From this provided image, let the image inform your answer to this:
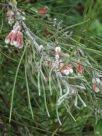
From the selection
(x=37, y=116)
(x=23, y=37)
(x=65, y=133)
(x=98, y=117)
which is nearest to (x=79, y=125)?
(x=65, y=133)

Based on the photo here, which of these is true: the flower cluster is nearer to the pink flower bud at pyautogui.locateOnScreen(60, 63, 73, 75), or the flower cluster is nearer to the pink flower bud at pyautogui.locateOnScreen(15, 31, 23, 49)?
the pink flower bud at pyautogui.locateOnScreen(60, 63, 73, 75)

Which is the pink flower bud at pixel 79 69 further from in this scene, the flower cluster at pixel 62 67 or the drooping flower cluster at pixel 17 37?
the drooping flower cluster at pixel 17 37

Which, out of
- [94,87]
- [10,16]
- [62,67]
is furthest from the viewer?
[10,16]

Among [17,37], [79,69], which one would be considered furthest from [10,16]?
[79,69]

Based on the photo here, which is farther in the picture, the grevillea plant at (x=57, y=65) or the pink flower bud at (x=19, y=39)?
the pink flower bud at (x=19, y=39)

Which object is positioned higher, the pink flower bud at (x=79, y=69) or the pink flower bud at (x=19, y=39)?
the pink flower bud at (x=19, y=39)

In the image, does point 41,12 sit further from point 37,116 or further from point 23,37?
point 37,116

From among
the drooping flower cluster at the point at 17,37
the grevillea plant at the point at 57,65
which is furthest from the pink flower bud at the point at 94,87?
the drooping flower cluster at the point at 17,37

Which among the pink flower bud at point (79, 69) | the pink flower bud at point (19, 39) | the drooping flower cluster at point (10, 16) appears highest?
the drooping flower cluster at point (10, 16)

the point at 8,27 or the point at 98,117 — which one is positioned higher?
the point at 8,27

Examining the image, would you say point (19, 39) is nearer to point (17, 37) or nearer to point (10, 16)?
point (17, 37)

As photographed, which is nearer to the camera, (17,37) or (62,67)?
(62,67)
